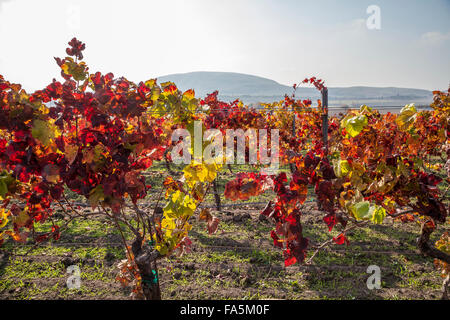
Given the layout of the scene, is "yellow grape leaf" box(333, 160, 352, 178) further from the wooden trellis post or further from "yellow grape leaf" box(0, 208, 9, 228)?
the wooden trellis post

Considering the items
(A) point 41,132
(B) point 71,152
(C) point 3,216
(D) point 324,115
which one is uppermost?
(D) point 324,115

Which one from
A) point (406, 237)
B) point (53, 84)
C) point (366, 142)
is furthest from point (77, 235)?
point (406, 237)

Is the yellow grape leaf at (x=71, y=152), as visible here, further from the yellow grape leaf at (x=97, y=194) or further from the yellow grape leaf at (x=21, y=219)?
the yellow grape leaf at (x=21, y=219)

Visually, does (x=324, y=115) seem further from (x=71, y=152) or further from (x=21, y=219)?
(x=21, y=219)

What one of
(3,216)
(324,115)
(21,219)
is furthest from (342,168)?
(324,115)

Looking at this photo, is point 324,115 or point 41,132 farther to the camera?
point 324,115

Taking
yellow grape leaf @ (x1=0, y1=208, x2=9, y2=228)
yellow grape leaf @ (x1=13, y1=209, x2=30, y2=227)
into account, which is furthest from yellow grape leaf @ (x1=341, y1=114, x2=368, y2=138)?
yellow grape leaf @ (x1=0, y1=208, x2=9, y2=228)

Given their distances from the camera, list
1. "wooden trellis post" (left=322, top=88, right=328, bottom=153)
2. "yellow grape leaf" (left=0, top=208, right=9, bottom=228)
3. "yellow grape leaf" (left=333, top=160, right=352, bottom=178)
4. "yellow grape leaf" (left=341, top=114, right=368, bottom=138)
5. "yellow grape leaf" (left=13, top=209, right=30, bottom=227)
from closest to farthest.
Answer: "yellow grape leaf" (left=341, top=114, right=368, bottom=138) < "yellow grape leaf" (left=333, top=160, right=352, bottom=178) < "yellow grape leaf" (left=13, top=209, right=30, bottom=227) < "yellow grape leaf" (left=0, top=208, right=9, bottom=228) < "wooden trellis post" (left=322, top=88, right=328, bottom=153)

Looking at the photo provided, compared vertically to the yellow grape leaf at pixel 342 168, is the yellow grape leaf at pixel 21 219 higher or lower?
lower

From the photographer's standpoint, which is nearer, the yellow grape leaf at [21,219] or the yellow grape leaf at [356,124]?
the yellow grape leaf at [356,124]

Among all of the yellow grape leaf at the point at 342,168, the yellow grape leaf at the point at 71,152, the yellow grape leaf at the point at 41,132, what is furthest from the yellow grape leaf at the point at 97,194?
the yellow grape leaf at the point at 342,168

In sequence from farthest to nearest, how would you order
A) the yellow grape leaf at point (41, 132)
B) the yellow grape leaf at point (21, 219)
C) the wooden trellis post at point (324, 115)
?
the wooden trellis post at point (324, 115), the yellow grape leaf at point (21, 219), the yellow grape leaf at point (41, 132)
